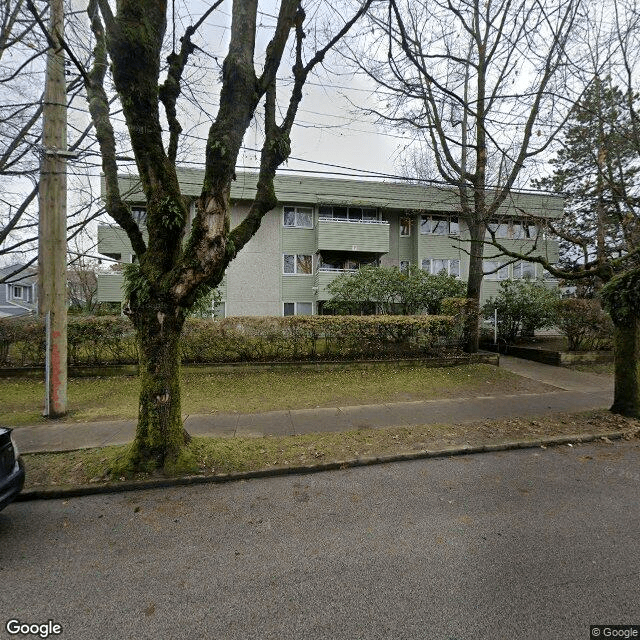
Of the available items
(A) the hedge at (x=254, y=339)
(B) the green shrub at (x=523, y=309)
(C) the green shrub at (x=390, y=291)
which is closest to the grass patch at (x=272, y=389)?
(A) the hedge at (x=254, y=339)

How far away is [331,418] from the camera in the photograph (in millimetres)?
5840

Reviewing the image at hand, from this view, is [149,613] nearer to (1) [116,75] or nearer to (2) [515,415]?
(1) [116,75]

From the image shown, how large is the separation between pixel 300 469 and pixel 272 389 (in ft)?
12.9

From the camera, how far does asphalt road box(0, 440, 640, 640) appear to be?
199 centimetres

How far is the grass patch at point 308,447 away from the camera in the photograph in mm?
3883

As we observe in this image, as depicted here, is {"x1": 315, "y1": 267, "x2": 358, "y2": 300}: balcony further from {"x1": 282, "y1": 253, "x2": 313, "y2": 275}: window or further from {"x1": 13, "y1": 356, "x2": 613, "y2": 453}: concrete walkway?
{"x1": 13, "y1": 356, "x2": 613, "y2": 453}: concrete walkway

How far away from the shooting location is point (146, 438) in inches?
151

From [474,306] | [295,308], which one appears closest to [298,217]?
[295,308]

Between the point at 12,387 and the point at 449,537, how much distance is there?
10.3 metres

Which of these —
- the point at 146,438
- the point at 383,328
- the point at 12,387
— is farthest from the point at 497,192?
the point at 12,387
